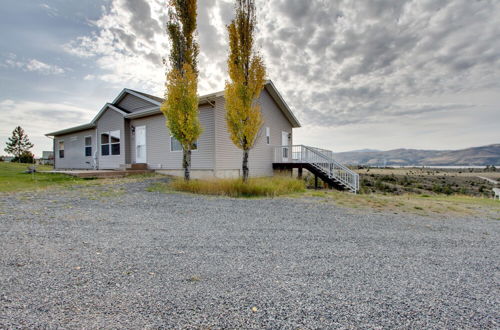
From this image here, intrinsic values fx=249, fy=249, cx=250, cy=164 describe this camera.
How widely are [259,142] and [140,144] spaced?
277 inches

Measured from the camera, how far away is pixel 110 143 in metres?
15.8

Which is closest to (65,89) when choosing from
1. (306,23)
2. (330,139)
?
(306,23)

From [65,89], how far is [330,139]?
21.0 metres

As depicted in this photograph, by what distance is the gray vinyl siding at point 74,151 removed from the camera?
18.0 m

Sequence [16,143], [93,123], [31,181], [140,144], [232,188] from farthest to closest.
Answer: [16,143] < [93,123] < [140,144] < [31,181] < [232,188]

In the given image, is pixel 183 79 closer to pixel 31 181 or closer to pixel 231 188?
pixel 231 188

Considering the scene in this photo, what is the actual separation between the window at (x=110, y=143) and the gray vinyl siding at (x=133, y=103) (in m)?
1.74

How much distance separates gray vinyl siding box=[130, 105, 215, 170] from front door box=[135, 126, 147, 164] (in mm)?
269

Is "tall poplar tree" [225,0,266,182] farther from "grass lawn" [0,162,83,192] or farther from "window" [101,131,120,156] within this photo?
"window" [101,131,120,156]

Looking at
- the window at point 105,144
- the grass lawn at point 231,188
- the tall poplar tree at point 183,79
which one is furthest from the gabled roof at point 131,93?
the grass lawn at point 231,188

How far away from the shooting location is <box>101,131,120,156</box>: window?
1549 cm

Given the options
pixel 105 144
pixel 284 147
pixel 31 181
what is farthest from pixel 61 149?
pixel 284 147

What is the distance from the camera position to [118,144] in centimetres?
1548

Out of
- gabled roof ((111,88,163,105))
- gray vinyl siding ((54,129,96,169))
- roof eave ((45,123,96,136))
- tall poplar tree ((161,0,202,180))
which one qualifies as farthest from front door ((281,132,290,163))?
gray vinyl siding ((54,129,96,169))
